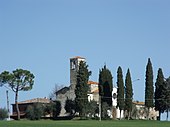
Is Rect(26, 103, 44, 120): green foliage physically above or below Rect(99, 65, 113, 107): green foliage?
below

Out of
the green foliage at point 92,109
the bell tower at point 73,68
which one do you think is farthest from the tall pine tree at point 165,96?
the bell tower at point 73,68

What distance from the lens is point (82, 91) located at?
90.4 m

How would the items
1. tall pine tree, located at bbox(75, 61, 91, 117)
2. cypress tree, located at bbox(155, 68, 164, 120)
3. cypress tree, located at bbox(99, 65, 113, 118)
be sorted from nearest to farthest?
tall pine tree, located at bbox(75, 61, 91, 117) → cypress tree, located at bbox(155, 68, 164, 120) → cypress tree, located at bbox(99, 65, 113, 118)

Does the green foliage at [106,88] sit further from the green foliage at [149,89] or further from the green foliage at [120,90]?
the green foliage at [149,89]

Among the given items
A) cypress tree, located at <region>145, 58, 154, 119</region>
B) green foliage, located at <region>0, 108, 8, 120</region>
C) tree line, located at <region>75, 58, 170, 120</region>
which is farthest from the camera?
green foliage, located at <region>0, 108, 8, 120</region>

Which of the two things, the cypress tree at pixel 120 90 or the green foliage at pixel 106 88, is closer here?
the cypress tree at pixel 120 90

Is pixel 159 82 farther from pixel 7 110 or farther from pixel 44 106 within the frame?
pixel 7 110

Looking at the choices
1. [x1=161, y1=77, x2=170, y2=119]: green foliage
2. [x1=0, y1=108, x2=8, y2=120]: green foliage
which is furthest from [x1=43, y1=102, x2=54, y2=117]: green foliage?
[x1=161, y1=77, x2=170, y2=119]: green foliage

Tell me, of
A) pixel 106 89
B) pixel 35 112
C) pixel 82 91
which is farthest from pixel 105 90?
pixel 35 112

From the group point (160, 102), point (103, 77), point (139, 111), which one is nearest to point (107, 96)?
point (103, 77)

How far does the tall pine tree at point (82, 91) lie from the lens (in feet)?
292

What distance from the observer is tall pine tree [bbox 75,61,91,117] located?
89000 millimetres

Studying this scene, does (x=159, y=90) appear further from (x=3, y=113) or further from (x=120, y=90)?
(x=3, y=113)

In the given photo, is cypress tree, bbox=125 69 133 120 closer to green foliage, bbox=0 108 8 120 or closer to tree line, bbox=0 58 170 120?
tree line, bbox=0 58 170 120
